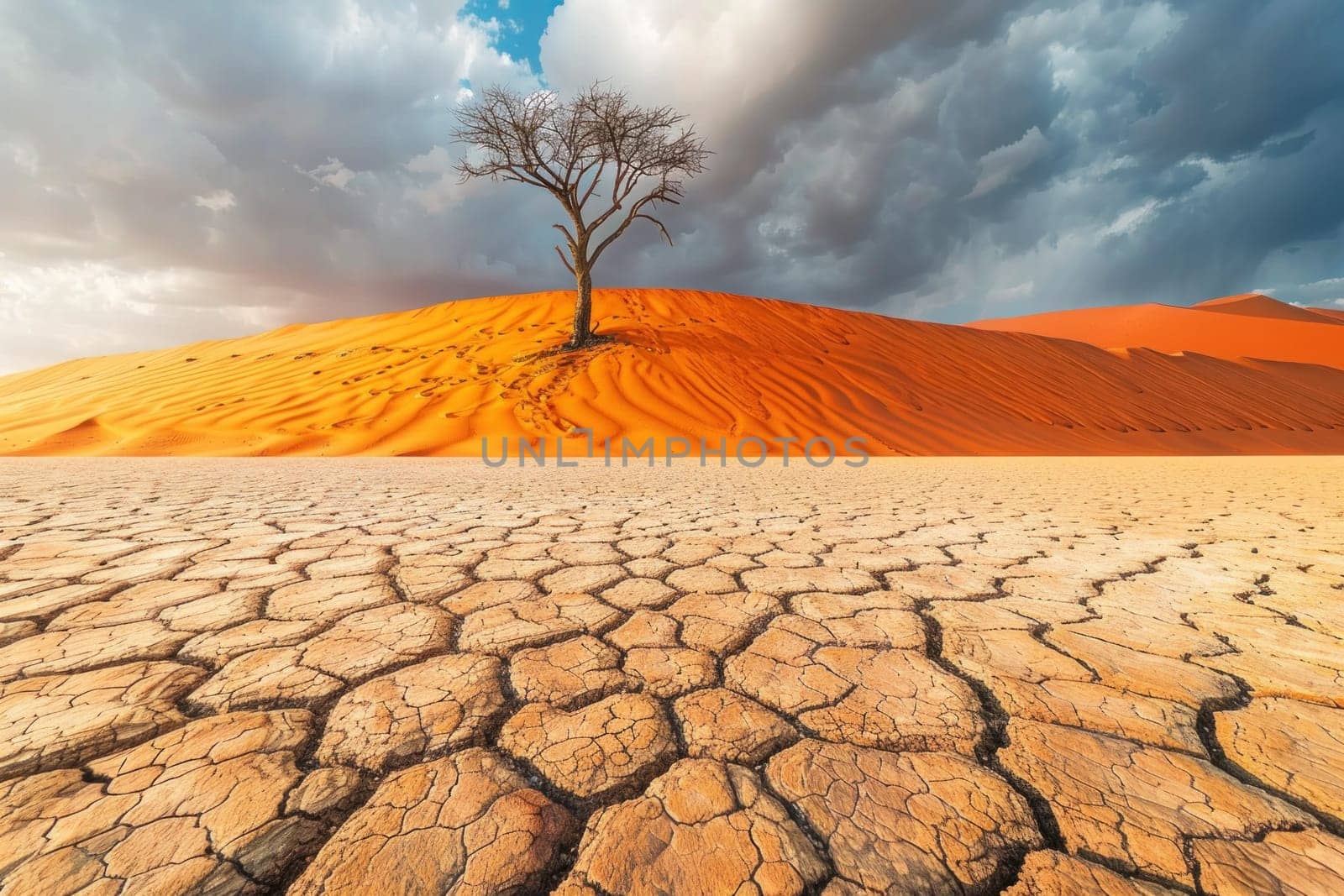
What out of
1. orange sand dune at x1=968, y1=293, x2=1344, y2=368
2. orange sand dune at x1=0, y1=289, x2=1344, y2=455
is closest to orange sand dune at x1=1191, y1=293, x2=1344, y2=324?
orange sand dune at x1=968, y1=293, x2=1344, y2=368

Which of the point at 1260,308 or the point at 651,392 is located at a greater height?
the point at 1260,308

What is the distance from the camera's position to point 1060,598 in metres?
1.32

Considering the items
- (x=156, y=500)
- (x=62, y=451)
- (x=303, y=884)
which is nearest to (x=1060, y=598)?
(x=303, y=884)

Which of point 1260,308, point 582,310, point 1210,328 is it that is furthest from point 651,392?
point 1260,308

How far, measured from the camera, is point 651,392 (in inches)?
315

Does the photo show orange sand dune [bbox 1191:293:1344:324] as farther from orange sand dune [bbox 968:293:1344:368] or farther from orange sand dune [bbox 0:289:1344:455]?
orange sand dune [bbox 0:289:1344:455]

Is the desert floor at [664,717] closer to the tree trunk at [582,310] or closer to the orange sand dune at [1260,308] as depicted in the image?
the tree trunk at [582,310]


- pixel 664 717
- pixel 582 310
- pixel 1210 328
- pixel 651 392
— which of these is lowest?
pixel 664 717

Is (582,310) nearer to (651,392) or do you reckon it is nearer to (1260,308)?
(651,392)

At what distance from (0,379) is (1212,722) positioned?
27039 millimetres

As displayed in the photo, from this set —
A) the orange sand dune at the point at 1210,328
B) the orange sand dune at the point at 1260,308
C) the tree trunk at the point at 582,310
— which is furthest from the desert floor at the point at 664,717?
the orange sand dune at the point at 1260,308

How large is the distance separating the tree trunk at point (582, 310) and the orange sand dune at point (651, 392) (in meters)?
0.35

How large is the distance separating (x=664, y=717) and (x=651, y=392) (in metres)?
7.33

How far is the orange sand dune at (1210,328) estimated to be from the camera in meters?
25.2
